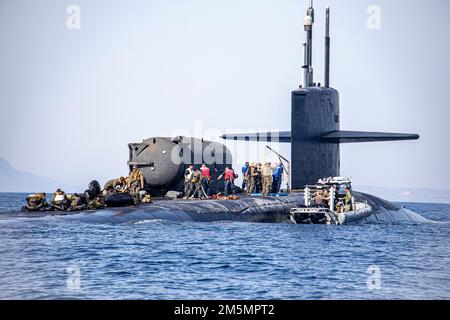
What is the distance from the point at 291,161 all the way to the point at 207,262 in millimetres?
16106

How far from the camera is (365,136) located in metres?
36.8

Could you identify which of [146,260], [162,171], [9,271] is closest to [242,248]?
[146,260]

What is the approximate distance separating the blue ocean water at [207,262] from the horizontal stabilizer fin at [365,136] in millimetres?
7787

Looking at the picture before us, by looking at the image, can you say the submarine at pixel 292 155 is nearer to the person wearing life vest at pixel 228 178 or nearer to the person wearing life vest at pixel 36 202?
the person wearing life vest at pixel 228 178

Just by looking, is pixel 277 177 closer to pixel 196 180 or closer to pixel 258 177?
pixel 258 177

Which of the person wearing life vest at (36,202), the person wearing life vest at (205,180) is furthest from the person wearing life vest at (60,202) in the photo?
the person wearing life vest at (205,180)

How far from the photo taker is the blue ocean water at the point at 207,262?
52.7 feet

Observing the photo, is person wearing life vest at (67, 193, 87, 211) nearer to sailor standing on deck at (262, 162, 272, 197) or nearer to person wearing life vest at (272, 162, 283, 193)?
sailor standing on deck at (262, 162, 272, 197)

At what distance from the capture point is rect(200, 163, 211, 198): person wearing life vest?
33.8 metres

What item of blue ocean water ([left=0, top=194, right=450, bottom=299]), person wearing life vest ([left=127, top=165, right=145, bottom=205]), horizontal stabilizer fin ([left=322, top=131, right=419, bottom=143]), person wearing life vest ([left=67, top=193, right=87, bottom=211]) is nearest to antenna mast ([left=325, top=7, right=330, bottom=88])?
horizontal stabilizer fin ([left=322, top=131, right=419, bottom=143])

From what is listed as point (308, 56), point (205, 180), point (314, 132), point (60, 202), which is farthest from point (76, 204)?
point (308, 56)

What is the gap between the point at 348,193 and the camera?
34.6 metres

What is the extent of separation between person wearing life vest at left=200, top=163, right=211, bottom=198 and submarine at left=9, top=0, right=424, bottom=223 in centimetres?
81

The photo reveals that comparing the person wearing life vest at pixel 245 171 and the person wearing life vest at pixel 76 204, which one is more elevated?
the person wearing life vest at pixel 245 171
